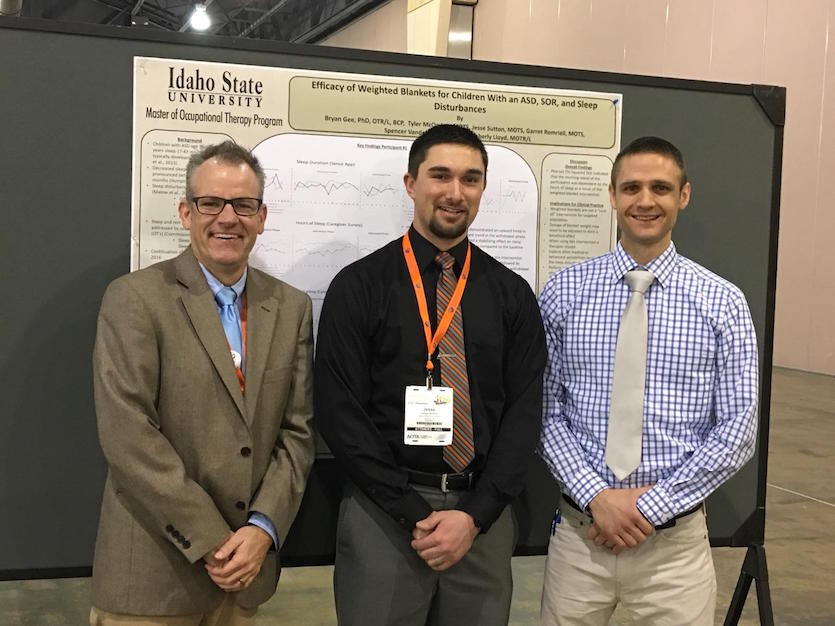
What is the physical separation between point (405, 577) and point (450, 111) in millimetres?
1368

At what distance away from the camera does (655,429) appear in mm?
1989

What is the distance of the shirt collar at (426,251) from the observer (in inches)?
78.7

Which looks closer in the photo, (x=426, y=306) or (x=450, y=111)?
(x=426, y=306)

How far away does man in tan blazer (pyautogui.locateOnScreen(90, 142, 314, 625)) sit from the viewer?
1.67m

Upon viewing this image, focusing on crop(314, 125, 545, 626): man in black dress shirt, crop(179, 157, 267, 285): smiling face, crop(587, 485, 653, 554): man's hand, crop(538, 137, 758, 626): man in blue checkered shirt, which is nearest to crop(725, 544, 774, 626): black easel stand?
crop(538, 137, 758, 626): man in blue checkered shirt

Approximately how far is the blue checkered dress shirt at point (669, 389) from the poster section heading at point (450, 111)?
58 centimetres

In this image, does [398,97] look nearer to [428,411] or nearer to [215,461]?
[428,411]

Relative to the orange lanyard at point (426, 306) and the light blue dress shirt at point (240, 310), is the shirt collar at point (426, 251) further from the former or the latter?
the light blue dress shirt at point (240, 310)

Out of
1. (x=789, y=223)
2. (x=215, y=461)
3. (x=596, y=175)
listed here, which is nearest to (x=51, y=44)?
(x=215, y=461)

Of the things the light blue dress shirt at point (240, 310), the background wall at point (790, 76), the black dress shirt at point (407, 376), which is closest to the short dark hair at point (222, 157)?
the light blue dress shirt at point (240, 310)

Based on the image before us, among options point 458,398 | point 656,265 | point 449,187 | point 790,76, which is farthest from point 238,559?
point 790,76

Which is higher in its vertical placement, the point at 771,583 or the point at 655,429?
the point at 655,429

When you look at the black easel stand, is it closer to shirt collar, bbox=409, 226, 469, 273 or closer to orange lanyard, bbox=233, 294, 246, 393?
shirt collar, bbox=409, 226, 469, 273

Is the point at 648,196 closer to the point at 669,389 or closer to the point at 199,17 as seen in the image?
the point at 669,389
